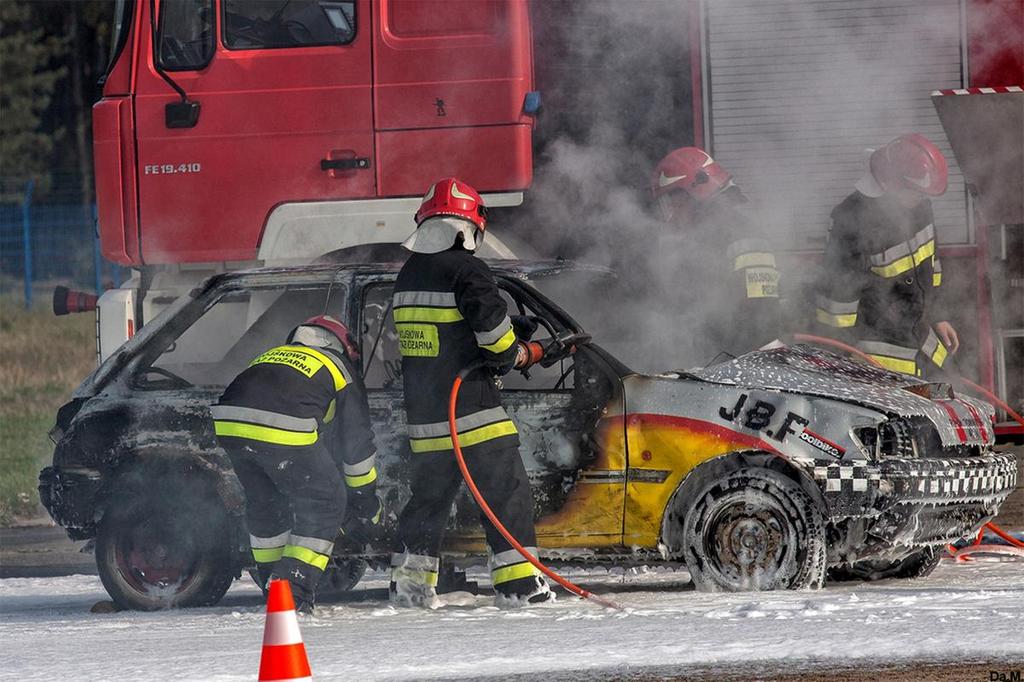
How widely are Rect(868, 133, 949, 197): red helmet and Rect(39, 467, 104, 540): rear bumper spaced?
401cm

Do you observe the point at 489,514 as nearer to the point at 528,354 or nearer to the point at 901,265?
the point at 528,354

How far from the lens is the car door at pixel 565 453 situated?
22.0 feet

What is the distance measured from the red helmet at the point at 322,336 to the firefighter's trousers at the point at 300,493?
411mm

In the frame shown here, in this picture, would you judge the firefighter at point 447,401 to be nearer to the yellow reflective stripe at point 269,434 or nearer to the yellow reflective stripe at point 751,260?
the yellow reflective stripe at point 269,434

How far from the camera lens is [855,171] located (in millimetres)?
9086

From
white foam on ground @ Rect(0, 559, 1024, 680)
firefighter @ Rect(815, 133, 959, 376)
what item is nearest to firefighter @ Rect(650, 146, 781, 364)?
firefighter @ Rect(815, 133, 959, 376)

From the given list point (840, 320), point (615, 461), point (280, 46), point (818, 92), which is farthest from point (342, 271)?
point (818, 92)

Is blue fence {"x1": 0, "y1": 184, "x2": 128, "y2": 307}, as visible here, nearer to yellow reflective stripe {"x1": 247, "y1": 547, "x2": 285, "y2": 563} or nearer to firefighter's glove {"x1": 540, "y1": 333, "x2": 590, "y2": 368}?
yellow reflective stripe {"x1": 247, "y1": 547, "x2": 285, "y2": 563}

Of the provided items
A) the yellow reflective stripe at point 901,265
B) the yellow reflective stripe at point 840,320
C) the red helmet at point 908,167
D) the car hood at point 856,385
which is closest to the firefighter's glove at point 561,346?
the car hood at point 856,385

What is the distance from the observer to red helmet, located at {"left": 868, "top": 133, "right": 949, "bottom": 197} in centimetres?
800

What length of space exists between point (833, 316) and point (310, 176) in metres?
2.86

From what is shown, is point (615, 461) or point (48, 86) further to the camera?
point (48, 86)

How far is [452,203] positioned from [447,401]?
0.83 metres

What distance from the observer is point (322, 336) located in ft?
21.9
